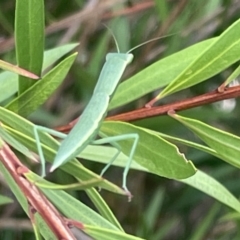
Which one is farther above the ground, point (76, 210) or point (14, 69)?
point (14, 69)

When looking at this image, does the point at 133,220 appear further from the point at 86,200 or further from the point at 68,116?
the point at 68,116

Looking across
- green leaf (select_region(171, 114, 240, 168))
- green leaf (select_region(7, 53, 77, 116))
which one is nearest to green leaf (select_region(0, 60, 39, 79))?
green leaf (select_region(7, 53, 77, 116))

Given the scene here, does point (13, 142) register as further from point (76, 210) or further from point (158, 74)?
point (158, 74)

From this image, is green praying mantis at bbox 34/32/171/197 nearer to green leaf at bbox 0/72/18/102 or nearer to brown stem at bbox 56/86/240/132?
brown stem at bbox 56/86/240/132

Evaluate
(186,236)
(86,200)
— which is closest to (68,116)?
(86,200)

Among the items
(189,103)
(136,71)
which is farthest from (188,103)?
(136,71)

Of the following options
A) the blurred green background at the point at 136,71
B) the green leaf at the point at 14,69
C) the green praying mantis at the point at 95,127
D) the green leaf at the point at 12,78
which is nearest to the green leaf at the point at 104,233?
the green praying mantis at the point at 95,127

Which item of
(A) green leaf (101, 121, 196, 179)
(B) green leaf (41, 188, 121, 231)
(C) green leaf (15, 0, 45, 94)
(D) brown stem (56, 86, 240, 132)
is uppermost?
(C) green leaf (15, 0, 45, 94)
